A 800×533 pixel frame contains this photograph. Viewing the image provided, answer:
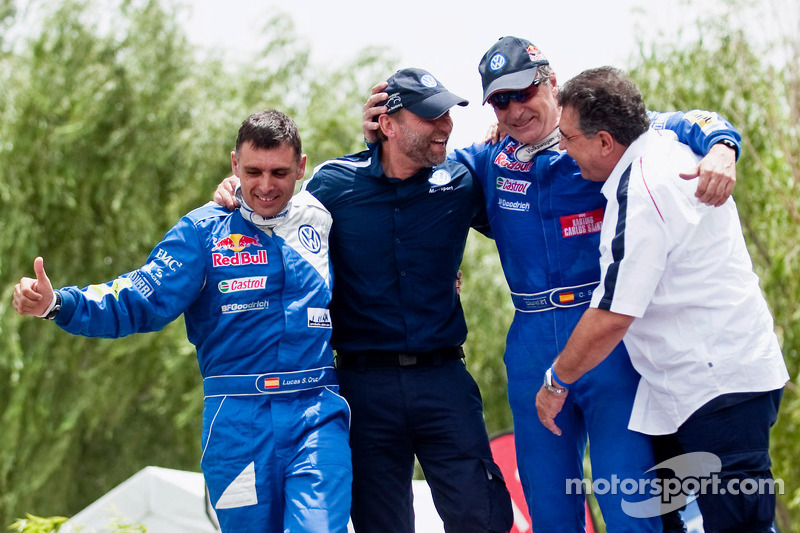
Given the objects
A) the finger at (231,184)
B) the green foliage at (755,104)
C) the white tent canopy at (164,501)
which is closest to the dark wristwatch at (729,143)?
the finger at (231,184)

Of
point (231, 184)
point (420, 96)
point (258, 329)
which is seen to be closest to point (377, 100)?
point (420, 96)

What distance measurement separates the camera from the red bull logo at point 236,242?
3.69 m

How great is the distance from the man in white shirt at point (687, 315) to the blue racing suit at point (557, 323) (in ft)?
0.88

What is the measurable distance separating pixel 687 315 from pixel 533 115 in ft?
3.63

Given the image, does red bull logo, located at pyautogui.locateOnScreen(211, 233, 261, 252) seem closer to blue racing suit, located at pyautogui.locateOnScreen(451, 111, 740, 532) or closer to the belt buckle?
the belt buckle

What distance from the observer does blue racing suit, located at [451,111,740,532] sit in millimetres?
3498

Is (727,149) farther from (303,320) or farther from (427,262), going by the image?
(303,320)

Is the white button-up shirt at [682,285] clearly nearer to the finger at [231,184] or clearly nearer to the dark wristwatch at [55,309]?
the finger at [231,184]

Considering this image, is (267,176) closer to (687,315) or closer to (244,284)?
(244,284)

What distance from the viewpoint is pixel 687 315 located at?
3.15 meters

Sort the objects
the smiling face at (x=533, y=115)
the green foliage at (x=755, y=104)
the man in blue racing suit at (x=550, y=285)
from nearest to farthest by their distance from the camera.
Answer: the man in blue racing suit at (x=550, y=285) < the smiling face at (x=533, y=115) < the green foliage at (x=755, y=104)

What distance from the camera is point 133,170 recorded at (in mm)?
10875

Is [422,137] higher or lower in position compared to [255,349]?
higher

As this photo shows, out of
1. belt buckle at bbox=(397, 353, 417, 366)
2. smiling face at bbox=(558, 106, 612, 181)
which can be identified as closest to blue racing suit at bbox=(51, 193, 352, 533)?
belt buckle at bbox=(397, 353, 417, 366)
